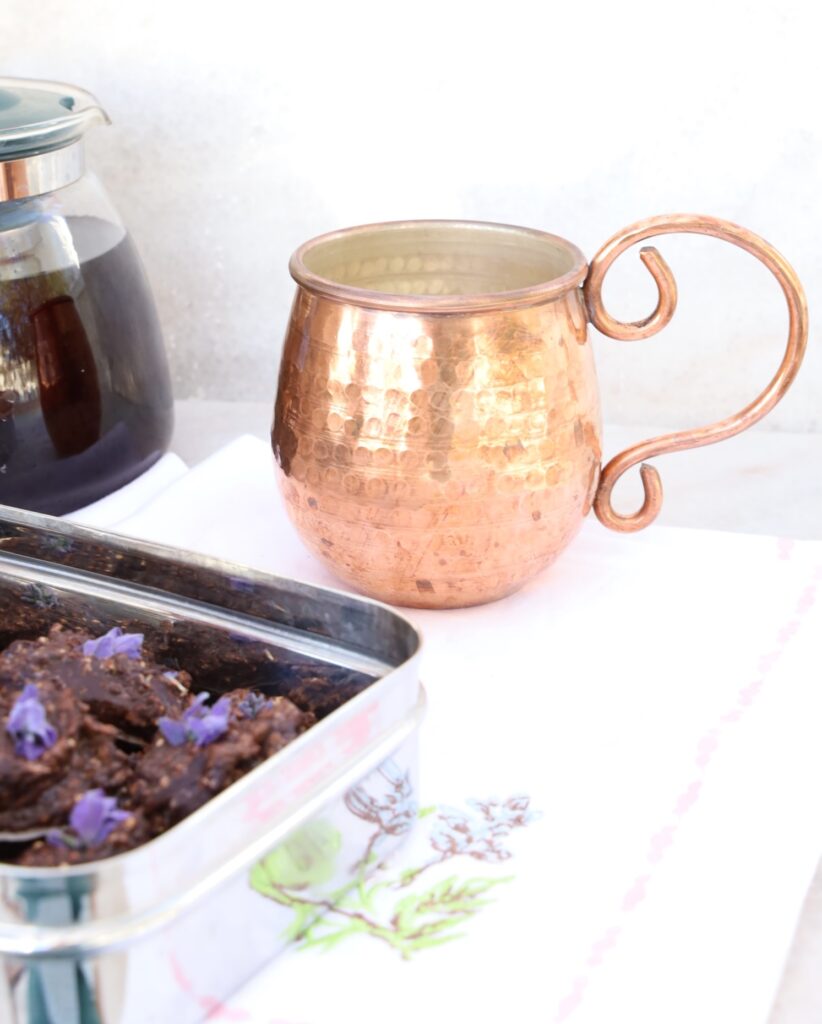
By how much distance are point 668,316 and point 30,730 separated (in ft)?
1.04

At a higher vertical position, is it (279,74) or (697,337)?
(279,74)

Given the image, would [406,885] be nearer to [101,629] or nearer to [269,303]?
[101,629]

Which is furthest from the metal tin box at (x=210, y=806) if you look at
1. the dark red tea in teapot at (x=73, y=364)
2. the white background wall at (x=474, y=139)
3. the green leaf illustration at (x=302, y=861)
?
the white background wall at (x=474, y=139)

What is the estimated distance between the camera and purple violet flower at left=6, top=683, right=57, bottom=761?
0.37 meters

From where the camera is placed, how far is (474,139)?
77 cm

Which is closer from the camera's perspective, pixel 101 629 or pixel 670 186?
pixel 101 629

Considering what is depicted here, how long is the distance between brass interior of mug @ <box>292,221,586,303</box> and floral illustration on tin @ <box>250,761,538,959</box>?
0.82 ft

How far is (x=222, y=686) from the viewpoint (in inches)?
19.1

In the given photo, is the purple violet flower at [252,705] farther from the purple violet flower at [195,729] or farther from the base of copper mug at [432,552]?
the base of copper mug at [432,552]

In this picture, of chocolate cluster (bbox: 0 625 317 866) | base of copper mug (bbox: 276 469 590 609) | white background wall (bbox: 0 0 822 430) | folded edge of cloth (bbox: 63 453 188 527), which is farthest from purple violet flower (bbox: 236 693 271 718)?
white background wall (bbox: 0 0 822 430)

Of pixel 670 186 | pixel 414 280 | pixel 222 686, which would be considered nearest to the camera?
pixel 222 686

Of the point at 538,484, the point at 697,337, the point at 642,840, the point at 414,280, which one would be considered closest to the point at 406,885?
the point at 642,840

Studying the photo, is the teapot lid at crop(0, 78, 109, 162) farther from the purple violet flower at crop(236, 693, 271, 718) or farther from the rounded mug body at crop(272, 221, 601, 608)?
the purple violet flower at crop(236, 693, 271, 718)

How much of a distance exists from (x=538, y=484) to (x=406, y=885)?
0.18 m
